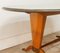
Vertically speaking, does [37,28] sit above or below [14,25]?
above

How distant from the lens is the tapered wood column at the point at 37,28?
168 centimetres

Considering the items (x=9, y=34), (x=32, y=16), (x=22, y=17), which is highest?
(x=32, y=16)

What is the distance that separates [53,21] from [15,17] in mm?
1003

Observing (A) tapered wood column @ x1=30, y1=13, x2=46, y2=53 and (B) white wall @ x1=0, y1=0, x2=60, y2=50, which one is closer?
(A) tapered wood column @ x1=30, y1=13, x2=46, y2=53

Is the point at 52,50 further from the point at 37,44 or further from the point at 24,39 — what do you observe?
the point at 24,39

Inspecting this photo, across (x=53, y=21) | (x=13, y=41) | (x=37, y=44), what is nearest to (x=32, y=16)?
(x=37, y=44)

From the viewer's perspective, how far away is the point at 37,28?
5.68ft

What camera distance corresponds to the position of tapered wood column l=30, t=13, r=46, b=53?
1.68 metres

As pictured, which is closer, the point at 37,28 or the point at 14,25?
the point at 37,28

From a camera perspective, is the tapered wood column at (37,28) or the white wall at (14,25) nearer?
the tapered wood column at (37,28)

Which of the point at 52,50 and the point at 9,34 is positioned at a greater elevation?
the point at 9,34

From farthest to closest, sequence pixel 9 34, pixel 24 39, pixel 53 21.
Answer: pixel 53 21 → pixel 24 39 → pixel 9 34

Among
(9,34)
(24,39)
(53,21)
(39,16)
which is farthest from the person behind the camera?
(53,21)
